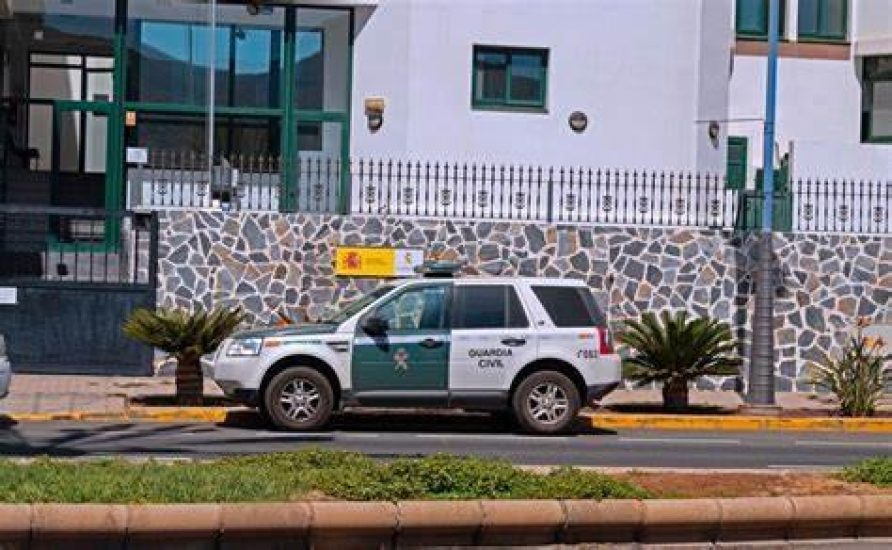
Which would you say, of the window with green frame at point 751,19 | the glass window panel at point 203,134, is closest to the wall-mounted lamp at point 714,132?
the window with green frame at point 751,19

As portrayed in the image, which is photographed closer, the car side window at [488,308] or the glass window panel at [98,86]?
the car side window at [488,308]

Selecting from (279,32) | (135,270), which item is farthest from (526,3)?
(135,270)

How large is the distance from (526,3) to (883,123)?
1032cm

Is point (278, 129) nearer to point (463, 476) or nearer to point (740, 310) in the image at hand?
point (740, 310)

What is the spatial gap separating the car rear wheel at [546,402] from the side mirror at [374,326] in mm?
1782

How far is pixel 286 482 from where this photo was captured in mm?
9281

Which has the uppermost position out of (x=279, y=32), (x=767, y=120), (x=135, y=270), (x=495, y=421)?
(x=279, y=32)

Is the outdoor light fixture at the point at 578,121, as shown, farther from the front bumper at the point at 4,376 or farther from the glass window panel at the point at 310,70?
the front bumper at the point at 4,376

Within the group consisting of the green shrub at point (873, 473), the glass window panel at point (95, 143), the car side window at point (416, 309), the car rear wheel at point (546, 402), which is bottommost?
the car rear wheel at point (546, 402)

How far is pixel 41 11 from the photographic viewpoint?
28.6 meters

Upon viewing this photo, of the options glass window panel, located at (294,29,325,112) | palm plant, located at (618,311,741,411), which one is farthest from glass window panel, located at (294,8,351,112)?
palm plant, located at (618,311,741,411)

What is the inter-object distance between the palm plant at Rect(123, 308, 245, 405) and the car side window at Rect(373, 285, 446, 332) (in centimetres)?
294

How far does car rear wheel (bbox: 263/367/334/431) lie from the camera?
1803cm

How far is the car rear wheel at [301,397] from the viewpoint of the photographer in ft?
59.2
